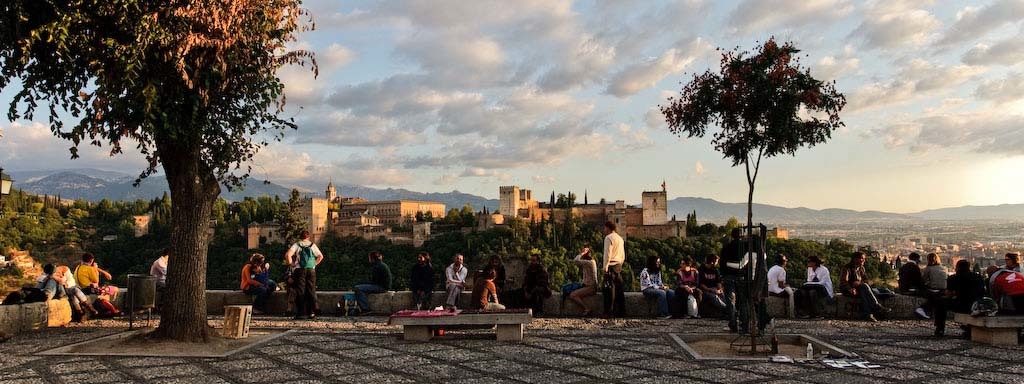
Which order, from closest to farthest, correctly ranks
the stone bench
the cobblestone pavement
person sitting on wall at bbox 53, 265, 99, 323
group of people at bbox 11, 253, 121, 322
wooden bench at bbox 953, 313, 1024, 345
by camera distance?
the cobblestone pavement
wooden bench at bbox 953, 313, 1024, 345
the stone bench
group of people at bbox 11, 253, 121, 322
person sitting on wall at bbox 53, 265, 99, 323

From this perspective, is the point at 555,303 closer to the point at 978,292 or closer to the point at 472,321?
the point at 472,321

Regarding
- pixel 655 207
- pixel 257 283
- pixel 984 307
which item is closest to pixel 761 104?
pixel 984 307

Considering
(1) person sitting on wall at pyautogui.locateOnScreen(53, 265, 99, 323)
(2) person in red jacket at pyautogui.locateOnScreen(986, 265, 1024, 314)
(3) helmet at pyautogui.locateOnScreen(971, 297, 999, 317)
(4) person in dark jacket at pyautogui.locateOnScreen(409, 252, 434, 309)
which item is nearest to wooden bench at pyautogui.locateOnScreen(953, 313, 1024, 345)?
A: (3) helmet at pyautogui.locateOnScreen(971, 297, 999, 317)

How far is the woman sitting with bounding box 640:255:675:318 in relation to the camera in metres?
11.2

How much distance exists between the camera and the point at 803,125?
27.3 feet

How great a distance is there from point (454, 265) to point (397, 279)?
50527 millimetres

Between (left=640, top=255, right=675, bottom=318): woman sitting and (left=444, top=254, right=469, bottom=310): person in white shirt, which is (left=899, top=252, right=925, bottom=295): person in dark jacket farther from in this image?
(left=444, top=254, right=469, bottom=310): person in white shirt

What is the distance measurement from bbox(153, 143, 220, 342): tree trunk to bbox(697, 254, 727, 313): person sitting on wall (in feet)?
24.1

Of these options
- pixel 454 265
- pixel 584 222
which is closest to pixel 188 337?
pixel 454 265

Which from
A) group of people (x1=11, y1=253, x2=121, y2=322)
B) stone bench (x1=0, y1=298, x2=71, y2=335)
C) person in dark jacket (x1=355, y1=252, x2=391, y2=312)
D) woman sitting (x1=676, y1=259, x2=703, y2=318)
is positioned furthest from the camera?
person in dark jacket (x1=355, y1=252, x2=391, y2=312)

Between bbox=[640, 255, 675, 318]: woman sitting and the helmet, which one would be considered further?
bbox=[640, 255, 675, 318]: woman sitting

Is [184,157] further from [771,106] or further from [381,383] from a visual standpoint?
[771,106]

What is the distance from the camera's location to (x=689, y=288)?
11141 mm

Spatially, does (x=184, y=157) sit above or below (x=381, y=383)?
above
